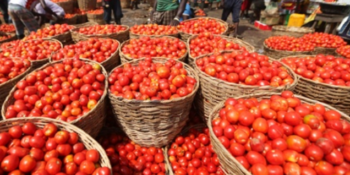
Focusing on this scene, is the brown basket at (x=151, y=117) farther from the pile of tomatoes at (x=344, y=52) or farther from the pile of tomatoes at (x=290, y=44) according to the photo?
the pile of tomatoes at (x=344, y=52)

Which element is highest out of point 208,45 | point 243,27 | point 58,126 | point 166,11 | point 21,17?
point 166,11

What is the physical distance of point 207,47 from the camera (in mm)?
3680

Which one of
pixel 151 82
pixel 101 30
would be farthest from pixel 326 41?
pixel 101 30

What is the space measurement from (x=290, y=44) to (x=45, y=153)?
18.2ft

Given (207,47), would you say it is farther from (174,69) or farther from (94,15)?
(94,15)

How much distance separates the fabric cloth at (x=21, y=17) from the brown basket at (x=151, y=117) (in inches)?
203

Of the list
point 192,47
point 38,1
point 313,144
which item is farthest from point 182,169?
point 38,1

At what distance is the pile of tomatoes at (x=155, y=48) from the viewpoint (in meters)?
3.47

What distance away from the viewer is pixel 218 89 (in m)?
Answer: 2.43

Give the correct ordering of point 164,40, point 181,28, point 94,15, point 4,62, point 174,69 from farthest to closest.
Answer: point 94,15, point 181,28, point 164,40, point 4,62, point 174,69

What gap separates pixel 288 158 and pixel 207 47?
2466 mm

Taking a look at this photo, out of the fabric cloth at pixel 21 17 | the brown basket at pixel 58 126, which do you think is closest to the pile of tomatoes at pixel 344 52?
the brown basket at pixel 58 126

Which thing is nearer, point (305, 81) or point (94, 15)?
point (305, 81)

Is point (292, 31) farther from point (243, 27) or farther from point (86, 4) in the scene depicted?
point (86, 4)
